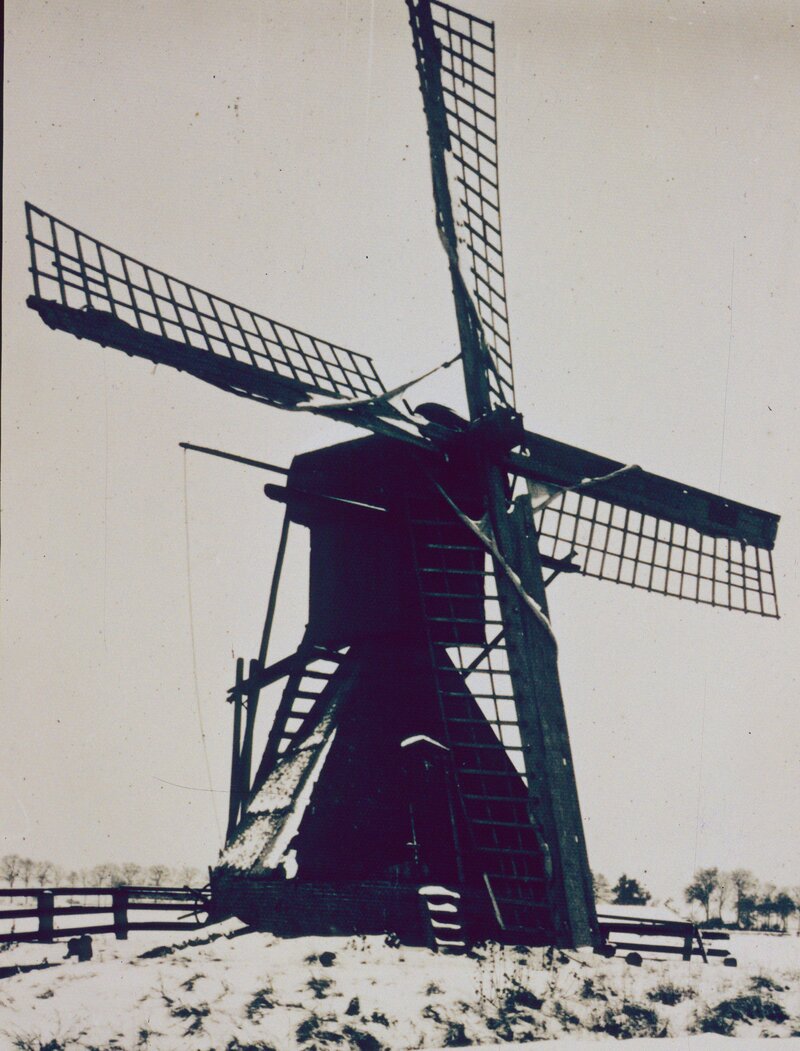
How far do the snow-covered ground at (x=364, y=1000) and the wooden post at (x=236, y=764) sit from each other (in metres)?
3.46

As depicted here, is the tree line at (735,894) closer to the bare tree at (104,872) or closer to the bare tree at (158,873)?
the bare tree at (158,873)

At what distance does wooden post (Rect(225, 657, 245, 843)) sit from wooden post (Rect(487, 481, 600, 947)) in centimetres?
397

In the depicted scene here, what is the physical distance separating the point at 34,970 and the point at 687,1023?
5.49 meters

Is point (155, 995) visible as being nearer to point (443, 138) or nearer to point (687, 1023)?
point (687, 1023)

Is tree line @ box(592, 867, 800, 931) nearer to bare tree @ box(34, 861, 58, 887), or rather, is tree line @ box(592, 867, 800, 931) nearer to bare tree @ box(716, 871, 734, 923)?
bare tree @ box(716, 871, 734, 923)

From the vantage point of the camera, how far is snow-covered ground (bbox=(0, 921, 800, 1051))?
264 inches

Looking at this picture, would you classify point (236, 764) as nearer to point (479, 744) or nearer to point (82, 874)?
point (479, 744)

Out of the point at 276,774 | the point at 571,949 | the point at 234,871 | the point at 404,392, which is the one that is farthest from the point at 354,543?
the point at 571,949

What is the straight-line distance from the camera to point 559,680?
11.0m

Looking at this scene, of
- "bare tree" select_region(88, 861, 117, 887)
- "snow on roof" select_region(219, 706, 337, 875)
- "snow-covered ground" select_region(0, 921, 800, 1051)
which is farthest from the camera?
"bare tree" select_region(88, 861, 117, 887)

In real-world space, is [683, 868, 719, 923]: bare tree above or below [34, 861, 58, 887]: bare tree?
below

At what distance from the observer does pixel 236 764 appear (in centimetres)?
1243

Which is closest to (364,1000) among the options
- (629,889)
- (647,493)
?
(647,493)

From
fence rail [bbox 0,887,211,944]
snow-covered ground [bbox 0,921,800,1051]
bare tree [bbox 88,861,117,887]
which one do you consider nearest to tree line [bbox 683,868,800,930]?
bare tree [bbox 88,861,117,887]
